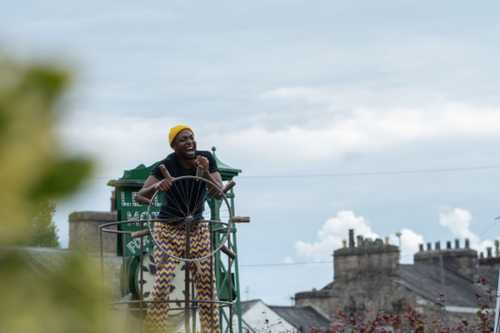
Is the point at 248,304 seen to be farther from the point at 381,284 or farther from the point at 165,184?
the point at 165,184

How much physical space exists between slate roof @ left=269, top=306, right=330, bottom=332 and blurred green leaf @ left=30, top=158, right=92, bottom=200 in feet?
153

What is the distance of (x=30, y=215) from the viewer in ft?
4.25

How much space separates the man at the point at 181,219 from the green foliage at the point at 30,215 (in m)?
6.50

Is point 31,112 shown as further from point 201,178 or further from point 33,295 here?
point 201,178

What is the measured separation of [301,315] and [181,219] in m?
43.6

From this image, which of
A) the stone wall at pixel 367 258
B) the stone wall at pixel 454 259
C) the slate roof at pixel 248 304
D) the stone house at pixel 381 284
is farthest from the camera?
the stone wall at pixel 454 259

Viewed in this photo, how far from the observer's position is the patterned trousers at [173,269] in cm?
794

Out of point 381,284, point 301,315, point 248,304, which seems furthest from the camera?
point 381,284

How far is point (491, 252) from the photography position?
61.6 m

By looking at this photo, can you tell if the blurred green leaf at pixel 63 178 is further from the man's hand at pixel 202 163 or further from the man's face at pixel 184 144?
Answer: the man's face at pixel 184 144

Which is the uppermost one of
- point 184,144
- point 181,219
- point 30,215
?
point 184,144

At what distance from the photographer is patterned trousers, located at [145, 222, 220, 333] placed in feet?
26.0

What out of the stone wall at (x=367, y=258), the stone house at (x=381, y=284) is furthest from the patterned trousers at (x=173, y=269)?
the stone wall at (x=367, y=258)

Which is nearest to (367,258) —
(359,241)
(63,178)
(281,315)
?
(359,241)
